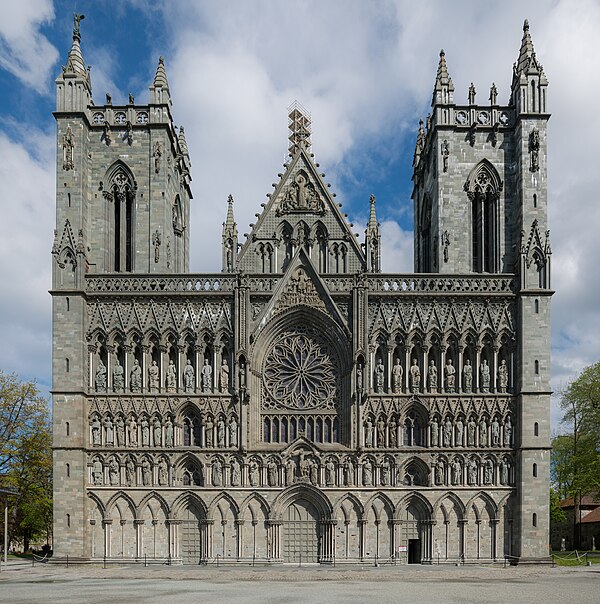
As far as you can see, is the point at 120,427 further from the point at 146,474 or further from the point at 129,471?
the point at 146,474

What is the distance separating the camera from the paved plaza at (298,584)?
27.7 m

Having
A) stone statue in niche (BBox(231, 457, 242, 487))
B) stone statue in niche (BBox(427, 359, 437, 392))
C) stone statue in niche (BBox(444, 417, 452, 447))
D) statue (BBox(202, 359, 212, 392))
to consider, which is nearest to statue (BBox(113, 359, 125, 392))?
statue (BBox(202, 359, 212, 392))

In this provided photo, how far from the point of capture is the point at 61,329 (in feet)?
146

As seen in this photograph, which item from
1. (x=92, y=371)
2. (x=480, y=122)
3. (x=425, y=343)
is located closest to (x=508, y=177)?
(x=480, y=122)

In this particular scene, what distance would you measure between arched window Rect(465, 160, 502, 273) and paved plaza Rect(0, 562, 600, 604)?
17.1 meters

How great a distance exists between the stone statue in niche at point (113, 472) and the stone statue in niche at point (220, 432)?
5553 millimetres

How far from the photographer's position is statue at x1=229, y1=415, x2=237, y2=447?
144ft

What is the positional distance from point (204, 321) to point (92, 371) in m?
6.64

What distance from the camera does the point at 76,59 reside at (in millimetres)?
47969

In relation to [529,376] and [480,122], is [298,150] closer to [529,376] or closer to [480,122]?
[480,122]

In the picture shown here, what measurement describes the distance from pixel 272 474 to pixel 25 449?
22.3 m

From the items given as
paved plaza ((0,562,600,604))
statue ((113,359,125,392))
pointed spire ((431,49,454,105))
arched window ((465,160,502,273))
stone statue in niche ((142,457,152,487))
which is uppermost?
pointed spire ((431,49,454,105))

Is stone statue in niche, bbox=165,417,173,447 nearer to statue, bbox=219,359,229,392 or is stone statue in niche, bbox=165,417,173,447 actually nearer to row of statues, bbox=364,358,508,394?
statue, bbox=219,359,229,392

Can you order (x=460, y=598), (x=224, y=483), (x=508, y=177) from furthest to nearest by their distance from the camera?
1. (x=508, y=177)
2. (x=224, y=483)
3. (x=460, y=598)
